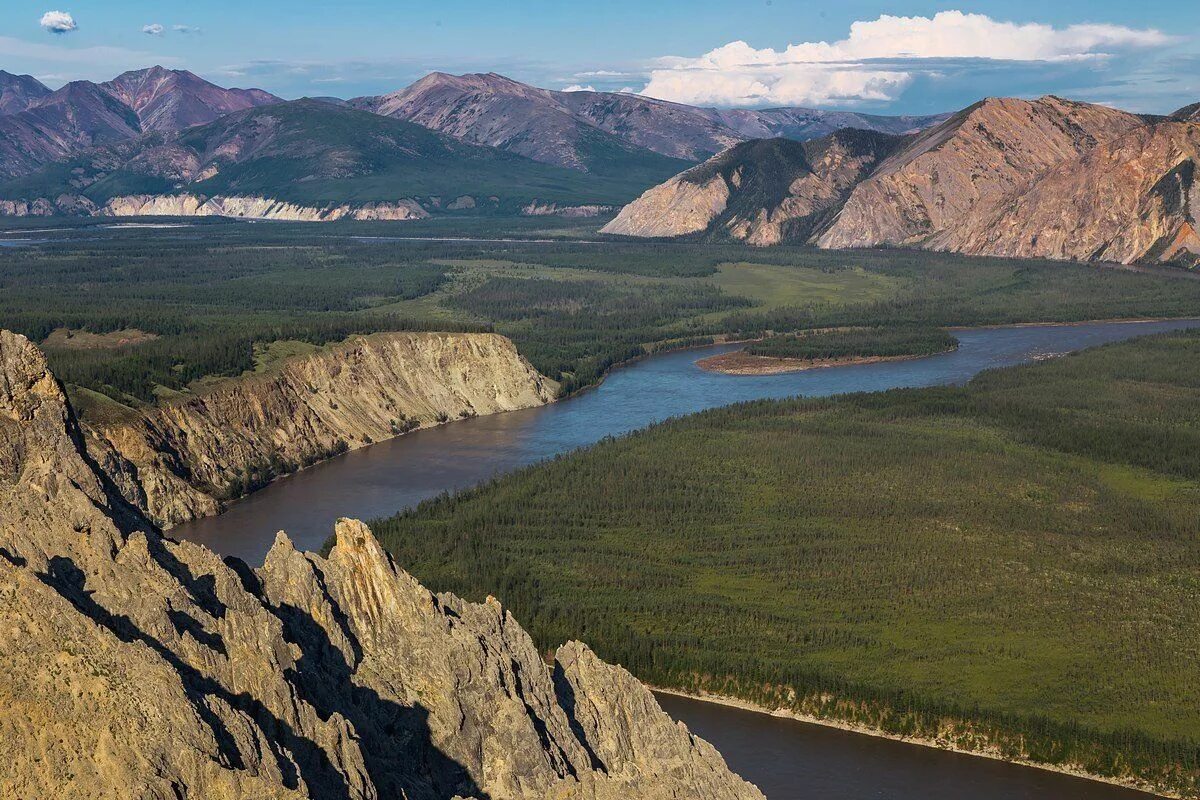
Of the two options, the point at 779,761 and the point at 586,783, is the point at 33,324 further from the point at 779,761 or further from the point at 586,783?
the point at 586,783

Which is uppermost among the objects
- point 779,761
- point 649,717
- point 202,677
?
point 202,677

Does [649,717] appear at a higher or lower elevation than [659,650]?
higher

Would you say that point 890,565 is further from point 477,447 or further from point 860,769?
point 477,447

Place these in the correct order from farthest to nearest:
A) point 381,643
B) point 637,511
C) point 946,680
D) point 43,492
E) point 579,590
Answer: point 637,511 → point 579,590 → point 946,680 → point 381,643 → point 43,492

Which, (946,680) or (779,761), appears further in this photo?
(946,680)

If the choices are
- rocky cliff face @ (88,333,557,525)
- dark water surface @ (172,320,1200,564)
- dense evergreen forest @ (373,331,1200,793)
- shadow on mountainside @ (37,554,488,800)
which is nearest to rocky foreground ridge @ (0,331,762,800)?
shadow on mountainside @ (37,554,488,800)

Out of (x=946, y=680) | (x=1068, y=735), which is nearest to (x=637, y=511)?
(x=946, y=680)

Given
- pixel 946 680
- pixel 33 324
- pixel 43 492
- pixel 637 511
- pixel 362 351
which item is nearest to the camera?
pixel 43 492
